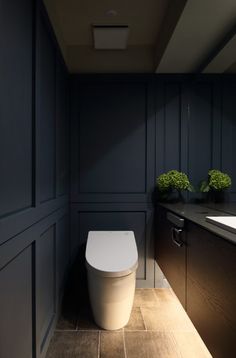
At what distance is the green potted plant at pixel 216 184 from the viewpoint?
2038mm

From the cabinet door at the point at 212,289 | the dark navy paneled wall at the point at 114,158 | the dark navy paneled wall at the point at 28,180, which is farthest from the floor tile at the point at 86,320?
the cabinet door at the point at 212,289

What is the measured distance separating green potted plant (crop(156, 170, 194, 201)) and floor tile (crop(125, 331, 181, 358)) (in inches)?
39.6

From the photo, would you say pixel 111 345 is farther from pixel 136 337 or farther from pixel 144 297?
pixel 144 297

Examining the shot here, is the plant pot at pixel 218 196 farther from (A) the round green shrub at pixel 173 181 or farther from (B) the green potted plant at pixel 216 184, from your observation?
(A) the round green shrub at pixel 173 181

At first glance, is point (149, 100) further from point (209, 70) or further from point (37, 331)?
point (37, 331)

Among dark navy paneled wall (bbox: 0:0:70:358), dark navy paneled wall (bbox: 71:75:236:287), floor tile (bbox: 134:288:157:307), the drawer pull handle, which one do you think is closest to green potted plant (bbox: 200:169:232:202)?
dark navy paneled wall (bbox: 71:75:236:287)

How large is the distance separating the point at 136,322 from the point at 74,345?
45 centimetres

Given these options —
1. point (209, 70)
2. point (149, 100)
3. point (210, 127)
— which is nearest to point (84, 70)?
point (149, 100)

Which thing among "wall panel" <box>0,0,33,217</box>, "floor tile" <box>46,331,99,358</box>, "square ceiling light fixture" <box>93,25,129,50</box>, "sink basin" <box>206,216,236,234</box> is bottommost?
"floor tile" <box>46,331,99,358</box>

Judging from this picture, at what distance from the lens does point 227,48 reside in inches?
66.8

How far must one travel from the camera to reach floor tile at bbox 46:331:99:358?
144 cm

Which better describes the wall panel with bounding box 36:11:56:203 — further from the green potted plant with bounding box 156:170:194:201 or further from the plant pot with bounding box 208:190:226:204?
the plant pot with bounding box 208:190:226:204

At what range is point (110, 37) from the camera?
1.96m

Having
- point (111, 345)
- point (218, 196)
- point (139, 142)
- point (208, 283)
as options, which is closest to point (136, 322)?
point (111, 345)
